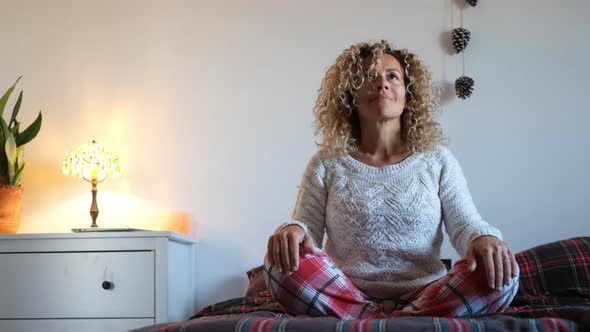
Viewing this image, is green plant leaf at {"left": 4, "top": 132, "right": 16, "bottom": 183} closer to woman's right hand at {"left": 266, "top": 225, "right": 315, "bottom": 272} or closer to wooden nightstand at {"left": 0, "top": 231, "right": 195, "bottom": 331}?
wooden nightstand at {"left": 0, "top": 231, "right": 195, "bottom": 331}

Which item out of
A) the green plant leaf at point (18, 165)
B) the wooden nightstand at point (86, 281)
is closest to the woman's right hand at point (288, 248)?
the wooden nightstand at point (86, 281)

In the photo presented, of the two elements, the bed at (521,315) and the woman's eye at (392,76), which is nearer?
the bed at (521,315)

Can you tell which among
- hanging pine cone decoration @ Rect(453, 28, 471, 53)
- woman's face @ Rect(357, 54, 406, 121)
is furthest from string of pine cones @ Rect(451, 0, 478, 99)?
woman's face @ Rect(357, 54, 406, 121)

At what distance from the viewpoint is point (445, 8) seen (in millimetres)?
2258

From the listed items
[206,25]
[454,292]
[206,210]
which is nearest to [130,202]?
[206,210]

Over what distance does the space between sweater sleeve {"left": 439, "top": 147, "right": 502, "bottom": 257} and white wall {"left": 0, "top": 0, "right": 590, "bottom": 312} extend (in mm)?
771

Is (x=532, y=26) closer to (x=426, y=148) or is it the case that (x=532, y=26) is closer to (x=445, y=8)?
(x=445, y=8)

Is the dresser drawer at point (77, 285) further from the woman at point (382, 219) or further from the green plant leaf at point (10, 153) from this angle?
the woman at point (382, 219)

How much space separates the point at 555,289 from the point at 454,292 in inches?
24.7

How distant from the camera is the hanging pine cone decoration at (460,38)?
7.21ft

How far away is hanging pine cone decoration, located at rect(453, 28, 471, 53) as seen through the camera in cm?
220

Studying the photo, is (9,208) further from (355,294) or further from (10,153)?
(355,294)

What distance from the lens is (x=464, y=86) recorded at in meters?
2.18

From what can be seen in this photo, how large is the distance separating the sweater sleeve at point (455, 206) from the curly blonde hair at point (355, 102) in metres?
0.08
